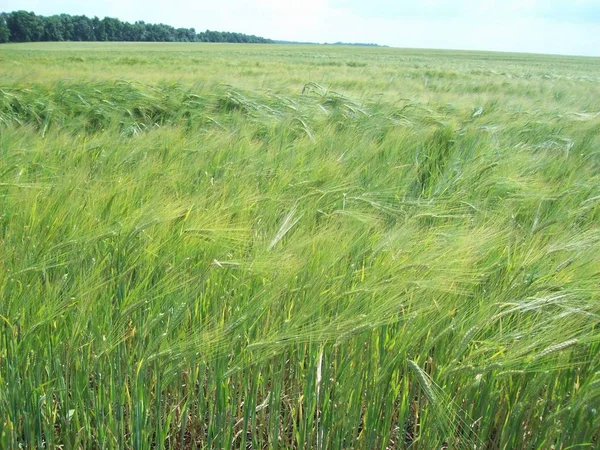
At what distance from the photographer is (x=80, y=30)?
60.5 meters

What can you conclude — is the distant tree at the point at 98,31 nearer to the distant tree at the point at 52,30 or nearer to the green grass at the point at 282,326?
the distant tree at the point at 52,30

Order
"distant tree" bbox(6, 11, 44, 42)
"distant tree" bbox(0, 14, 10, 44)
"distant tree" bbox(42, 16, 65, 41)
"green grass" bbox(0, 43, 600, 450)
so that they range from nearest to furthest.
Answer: "green grass" bbox(0, 43, 600, 450) → "distant tree" bbox(0, 14, 10, 44) → "distant tree" bbox(6, 11, 44, 42) → "distant tree" bbox(42, 16, 65, 41)

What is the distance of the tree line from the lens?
2032 inches

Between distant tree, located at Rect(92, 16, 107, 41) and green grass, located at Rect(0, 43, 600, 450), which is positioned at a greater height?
distant tree, located at Rect(92, 16, 107, 41)

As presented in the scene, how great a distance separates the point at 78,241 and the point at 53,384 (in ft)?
1.22

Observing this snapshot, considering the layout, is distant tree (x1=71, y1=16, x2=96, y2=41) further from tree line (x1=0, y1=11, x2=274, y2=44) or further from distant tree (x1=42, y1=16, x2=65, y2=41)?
distant tree (x1=42, y1=16, x2=65, y2=41)

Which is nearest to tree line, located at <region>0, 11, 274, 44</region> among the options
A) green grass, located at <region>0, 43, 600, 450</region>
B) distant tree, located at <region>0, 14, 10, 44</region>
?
distant tree, located at <region>0, 14, 10, 44</region>

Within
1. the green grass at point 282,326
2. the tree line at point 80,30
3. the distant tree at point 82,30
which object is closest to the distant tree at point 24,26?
the tree line at point 80,30

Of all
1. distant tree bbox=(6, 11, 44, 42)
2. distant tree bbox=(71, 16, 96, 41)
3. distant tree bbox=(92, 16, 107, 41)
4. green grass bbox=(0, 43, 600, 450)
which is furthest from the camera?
distant tree bbox=(92, 16, 107, 41)

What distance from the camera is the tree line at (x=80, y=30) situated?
51625 millimetres

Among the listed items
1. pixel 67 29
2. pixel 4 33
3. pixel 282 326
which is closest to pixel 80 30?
pixel 67 29

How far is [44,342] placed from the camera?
1224 millimetres

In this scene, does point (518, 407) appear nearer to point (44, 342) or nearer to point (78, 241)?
point (44, 342)

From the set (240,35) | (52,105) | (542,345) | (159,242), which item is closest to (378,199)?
(159,242)
